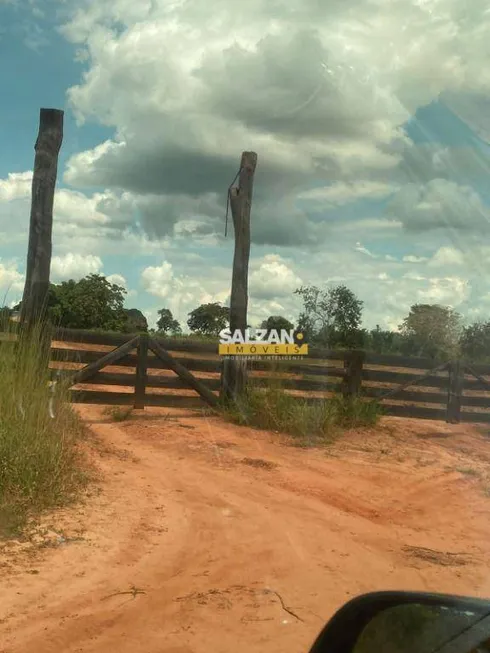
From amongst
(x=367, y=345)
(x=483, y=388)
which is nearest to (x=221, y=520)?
(x=483, y=388)

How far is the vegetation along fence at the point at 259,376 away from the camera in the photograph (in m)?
11.9

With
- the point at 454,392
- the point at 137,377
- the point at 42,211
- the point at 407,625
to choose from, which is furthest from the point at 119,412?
the point at 407,625

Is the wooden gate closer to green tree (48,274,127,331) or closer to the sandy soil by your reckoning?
the sandy soil

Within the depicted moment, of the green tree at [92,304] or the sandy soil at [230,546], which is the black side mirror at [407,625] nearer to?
the sandy soil at [230,546]

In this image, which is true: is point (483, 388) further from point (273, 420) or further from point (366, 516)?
point (366, 516)

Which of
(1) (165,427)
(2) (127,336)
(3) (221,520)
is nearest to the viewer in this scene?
(3) (221,520)

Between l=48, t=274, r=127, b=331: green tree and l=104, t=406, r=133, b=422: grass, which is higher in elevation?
l=48, t=274, r=127, b=331: green tree

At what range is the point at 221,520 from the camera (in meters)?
6.50

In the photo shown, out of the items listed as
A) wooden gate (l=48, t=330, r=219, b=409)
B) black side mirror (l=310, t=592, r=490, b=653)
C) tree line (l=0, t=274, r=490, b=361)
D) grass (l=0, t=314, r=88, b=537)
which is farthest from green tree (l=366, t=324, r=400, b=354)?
black side mirror (l=310, t=592, r=490, b=653)

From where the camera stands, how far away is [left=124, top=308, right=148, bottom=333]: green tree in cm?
1664

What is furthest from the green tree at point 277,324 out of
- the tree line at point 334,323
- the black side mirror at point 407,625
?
the black side mirror at point 407,625

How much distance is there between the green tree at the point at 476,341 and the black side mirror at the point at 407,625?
62.2ft

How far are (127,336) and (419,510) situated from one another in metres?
5.93

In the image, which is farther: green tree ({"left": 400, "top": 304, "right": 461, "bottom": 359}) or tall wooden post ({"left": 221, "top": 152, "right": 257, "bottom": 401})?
green tree ({"left": 400, "top": 304, "right": 461, "bottom": 359})
